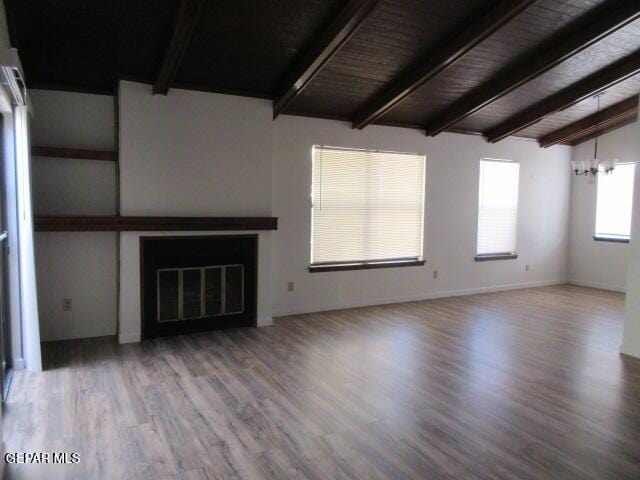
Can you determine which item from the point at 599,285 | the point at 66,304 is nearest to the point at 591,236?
the point at 599,285

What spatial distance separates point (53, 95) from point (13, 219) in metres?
1.50

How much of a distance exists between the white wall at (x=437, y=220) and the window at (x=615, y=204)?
560mm

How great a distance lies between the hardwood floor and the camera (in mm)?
2479

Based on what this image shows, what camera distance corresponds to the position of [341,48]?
13.8 ft

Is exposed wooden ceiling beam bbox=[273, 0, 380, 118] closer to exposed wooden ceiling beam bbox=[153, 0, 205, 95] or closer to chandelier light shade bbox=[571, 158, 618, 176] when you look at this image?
exposed wooden ceiling beam bbox=[153, 0, 205, 95]

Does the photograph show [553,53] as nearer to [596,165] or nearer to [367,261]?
[596,165]

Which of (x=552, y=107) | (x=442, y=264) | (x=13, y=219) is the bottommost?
(x=442, y=264)

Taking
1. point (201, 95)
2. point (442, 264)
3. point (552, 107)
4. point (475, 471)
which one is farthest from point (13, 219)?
point (552, 107)

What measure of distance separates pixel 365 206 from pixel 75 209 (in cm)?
340

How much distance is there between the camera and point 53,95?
14.4 feet

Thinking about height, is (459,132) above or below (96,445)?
above

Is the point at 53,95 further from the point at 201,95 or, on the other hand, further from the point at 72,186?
the point at 201,95

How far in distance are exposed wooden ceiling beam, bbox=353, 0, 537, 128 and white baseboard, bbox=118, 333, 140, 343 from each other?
3.54m

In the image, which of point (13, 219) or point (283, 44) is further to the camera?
point (283, 44)
